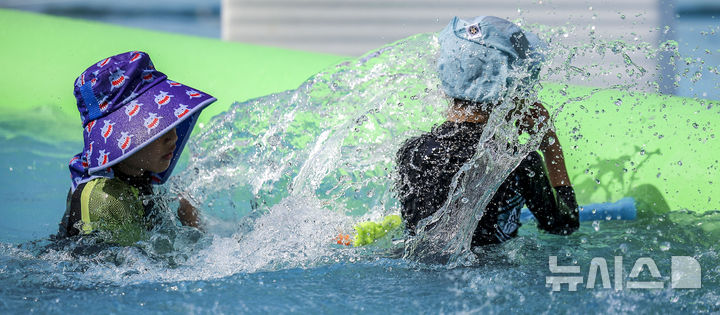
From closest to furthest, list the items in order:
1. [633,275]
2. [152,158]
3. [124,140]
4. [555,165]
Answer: [633,275]
[124,140]
[152,158]
[555,165]

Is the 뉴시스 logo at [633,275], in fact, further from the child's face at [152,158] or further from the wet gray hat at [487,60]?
the child's face at [152,158]

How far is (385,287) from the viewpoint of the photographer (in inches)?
68.2

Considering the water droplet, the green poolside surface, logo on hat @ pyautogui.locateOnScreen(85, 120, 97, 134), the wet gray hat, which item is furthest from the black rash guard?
the green poolside surface

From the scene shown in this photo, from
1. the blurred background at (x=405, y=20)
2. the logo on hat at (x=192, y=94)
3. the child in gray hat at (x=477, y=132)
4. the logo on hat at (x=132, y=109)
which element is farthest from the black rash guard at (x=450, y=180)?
the blurred background at (x=405, y=20)

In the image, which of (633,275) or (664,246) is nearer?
(633,275)

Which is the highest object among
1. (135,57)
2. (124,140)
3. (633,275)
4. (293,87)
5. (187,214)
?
(293,87)

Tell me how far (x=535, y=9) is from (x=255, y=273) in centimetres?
455

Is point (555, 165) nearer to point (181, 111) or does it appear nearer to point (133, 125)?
point (181, 111)

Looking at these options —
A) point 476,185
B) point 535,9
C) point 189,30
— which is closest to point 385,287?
point 476,185

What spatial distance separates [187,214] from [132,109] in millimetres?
531

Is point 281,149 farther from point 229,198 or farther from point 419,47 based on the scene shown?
point 419,47

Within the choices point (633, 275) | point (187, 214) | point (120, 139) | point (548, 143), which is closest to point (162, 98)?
point (120, 139)

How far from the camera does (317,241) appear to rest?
6.87 ft

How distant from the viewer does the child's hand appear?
238cm
